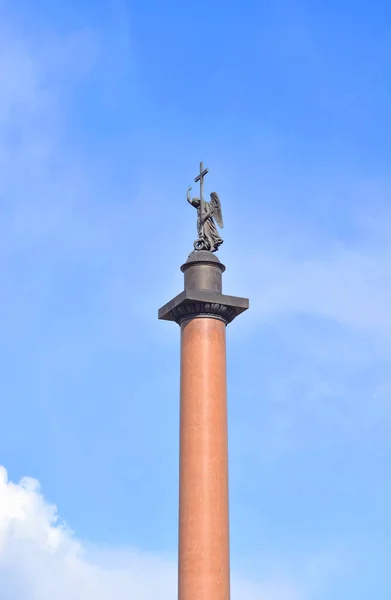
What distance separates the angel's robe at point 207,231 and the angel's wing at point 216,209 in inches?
5.5

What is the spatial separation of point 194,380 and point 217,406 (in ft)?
2.64

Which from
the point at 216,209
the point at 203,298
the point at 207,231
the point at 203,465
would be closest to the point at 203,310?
the point at 203,298

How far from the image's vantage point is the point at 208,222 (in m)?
25.0

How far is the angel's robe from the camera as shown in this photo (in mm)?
24609

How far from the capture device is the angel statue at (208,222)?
2462 centimetres

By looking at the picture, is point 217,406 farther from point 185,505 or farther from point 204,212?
point 204,212

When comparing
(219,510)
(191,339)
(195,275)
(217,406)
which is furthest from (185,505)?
(195,275)

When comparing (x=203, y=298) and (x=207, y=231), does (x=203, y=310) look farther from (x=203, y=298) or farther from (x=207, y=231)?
(x=207, y=231)

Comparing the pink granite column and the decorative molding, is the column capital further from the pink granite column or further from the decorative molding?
the pink granite column

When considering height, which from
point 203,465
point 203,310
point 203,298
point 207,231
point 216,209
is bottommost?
point 203,465

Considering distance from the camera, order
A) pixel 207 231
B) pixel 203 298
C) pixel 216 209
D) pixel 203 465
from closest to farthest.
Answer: pixel 203 465
pixel 203 298
pixel 207 231
pixel 216 209

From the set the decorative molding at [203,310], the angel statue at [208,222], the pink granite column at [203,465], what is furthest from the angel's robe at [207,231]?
the pink granite column at [203,465]

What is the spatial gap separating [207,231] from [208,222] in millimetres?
353

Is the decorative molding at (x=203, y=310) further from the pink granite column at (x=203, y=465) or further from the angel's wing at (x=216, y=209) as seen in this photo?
the angel's wing at (x=216, y=209)
